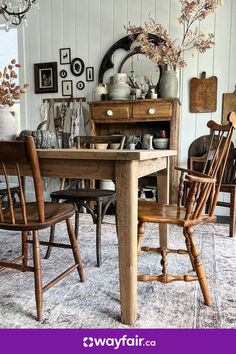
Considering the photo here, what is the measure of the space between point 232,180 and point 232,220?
1.48 ft

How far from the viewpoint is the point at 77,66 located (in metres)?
3.86

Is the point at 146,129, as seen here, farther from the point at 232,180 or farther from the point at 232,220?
the point at 232,220

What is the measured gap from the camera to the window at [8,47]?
4.23 meters

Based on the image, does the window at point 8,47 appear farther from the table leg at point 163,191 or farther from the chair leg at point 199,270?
the chair leg at point 199,270

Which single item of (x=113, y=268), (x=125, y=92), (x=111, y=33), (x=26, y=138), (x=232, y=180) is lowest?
(x=113, y=268)

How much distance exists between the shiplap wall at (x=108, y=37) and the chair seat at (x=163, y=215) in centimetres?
199

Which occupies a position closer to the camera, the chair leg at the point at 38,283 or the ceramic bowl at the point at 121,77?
the chair leg at the point at 38,283

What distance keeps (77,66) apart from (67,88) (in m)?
0.32

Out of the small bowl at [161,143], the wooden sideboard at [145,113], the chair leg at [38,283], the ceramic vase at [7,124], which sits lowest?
the chair leg at [38,283]

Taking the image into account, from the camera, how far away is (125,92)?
10.9 feet

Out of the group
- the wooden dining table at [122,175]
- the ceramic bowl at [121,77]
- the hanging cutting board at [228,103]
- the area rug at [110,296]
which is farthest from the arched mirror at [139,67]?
the wooden dining table at [122,175]

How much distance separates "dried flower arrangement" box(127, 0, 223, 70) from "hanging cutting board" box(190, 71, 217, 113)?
1.09 ft
